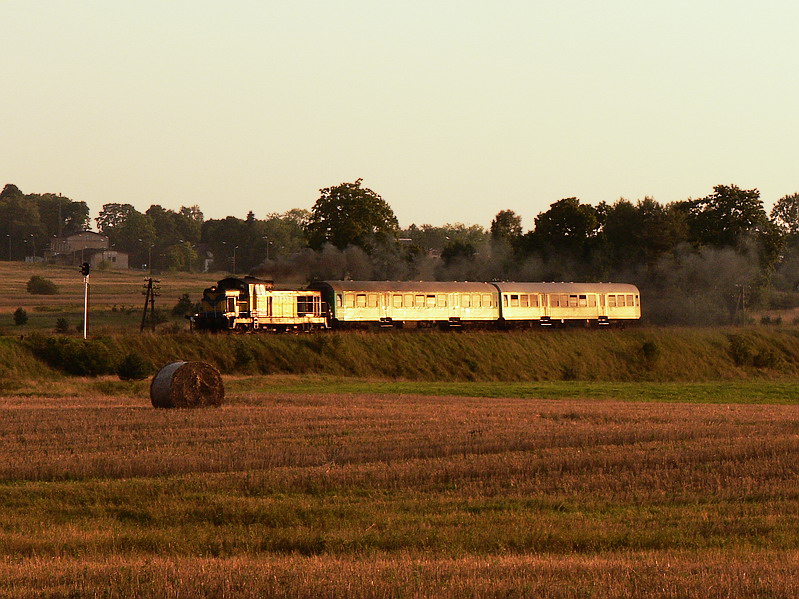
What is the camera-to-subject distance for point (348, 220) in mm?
94312

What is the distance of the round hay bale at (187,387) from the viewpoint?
105ft

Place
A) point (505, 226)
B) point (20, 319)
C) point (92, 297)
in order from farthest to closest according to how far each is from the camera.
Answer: point (505, 226) → point (92, 297) → point (20, 319)

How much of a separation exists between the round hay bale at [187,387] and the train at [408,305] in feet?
72.4

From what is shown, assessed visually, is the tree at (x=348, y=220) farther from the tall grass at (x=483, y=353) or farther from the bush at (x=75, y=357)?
the bush at (x=75, y=357)

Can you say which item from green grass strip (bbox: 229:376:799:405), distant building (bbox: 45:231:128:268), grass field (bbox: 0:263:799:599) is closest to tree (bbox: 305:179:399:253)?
green grass strip (bbox: 229:376:799:405)

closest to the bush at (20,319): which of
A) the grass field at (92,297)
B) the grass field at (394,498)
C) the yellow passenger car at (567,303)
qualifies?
the grass field at (92,297)

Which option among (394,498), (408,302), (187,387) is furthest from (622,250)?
(394,498)

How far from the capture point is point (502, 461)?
20859 millimetres

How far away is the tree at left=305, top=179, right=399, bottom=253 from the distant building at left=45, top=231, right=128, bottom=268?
8389 centimetres

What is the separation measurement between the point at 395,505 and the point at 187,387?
16692mm

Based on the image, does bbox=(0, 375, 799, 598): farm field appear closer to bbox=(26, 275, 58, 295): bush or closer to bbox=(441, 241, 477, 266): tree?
bbox=(441, 241, 477, 266): tree

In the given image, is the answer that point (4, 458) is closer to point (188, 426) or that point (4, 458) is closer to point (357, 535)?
point (188, 426)

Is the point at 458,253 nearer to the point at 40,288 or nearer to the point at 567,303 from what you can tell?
the point at 567,303

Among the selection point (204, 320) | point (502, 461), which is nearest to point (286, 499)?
point (502, 461)
